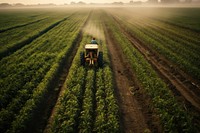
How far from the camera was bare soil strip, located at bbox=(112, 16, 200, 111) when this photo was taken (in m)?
9.10

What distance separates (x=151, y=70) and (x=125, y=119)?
5823mm

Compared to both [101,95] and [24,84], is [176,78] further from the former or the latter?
[24,84]

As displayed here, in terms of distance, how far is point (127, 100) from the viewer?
888 centimetres

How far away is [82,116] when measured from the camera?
725cm

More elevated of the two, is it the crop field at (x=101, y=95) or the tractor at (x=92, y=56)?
the tractor at (x=92, y=56)

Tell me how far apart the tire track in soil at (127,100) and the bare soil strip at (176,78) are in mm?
2472

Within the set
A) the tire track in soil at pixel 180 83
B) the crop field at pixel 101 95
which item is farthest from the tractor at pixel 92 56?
the tire track in soil at pixel 180 83

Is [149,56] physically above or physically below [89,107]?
above

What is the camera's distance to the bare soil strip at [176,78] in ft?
29.9

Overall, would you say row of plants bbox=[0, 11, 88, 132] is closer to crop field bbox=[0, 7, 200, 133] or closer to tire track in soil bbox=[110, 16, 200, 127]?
crop field bbox=[0, 7, 200, 133]

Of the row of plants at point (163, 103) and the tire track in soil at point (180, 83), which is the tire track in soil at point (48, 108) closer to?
the row of plants at point (163, 103)

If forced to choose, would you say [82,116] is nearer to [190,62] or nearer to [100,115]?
[100,115]

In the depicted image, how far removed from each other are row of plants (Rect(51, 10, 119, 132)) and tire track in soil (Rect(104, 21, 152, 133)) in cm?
52

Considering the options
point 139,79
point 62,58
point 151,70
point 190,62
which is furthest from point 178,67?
point 62,58
